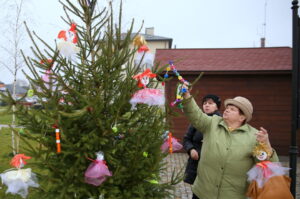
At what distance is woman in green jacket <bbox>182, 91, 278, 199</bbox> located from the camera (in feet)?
8.04

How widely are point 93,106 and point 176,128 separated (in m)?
7.96

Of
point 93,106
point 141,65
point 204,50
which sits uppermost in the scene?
point 204,50

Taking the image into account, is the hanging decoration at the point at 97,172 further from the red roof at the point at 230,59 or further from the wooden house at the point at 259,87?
the red roof at the point at 230,59

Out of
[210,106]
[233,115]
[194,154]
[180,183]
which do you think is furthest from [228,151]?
[180,183]

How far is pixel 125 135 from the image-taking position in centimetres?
229

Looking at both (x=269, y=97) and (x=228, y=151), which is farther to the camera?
(x=269, y=97)

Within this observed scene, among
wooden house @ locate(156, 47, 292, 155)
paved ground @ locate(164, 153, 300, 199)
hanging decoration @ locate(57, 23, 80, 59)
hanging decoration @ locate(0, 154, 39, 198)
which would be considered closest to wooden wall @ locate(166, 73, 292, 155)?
wooden house @ locate(156, 47, 292, 155)

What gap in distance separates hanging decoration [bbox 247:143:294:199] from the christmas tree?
92 centimetres

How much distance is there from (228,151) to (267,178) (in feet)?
1.38

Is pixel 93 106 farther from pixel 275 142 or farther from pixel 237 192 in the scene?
pixel 275 142

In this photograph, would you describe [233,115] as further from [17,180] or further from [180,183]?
[180,183]

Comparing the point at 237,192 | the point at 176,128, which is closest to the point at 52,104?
the point at 237,192

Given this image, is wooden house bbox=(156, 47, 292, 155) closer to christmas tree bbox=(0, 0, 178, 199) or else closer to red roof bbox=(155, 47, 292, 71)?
red roof bbox=(155, 47, 292, 71)

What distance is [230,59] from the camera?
Answer: 34.2ft
